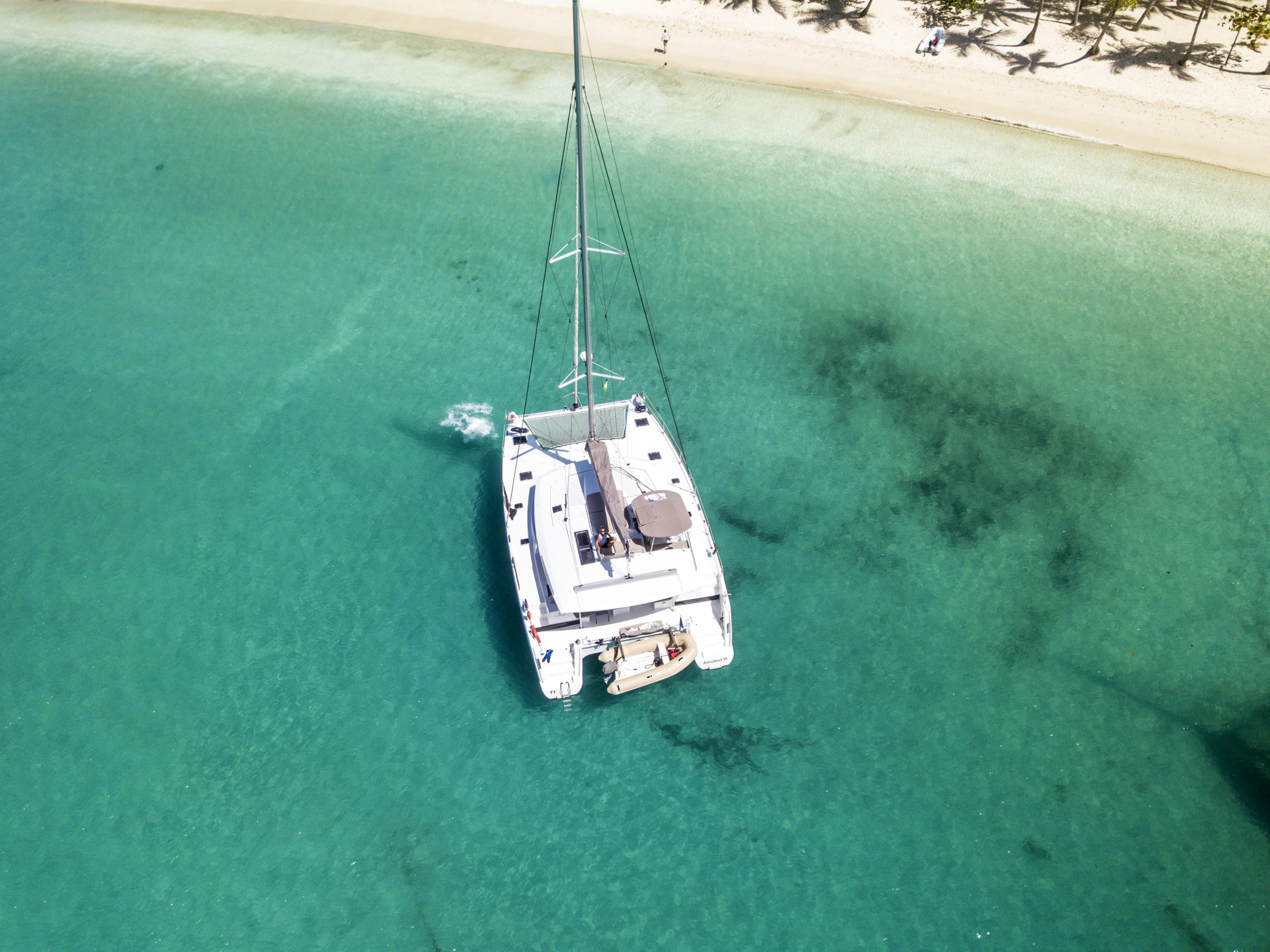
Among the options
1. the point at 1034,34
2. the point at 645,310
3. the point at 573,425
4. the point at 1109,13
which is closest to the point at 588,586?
the point at 573,425

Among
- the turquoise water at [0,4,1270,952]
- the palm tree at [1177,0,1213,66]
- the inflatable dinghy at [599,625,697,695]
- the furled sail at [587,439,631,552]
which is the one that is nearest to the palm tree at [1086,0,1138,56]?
the palm tree at [1177,0,1213,66]

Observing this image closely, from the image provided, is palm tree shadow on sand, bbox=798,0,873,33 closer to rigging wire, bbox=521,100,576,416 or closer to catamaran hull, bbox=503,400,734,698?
rigging wire, bbox=521,100,576,416

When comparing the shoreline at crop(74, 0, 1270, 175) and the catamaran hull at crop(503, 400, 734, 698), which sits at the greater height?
the shoreline at crop(74, 0, 1270, 175)

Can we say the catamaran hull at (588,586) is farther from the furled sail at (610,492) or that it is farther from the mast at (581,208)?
the mast at (581,208)

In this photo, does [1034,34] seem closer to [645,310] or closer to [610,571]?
[645,310]

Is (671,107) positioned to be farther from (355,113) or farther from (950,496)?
(950,496)

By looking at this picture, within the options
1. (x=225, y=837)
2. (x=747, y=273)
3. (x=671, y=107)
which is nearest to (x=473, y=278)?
(x=747, y=273)
